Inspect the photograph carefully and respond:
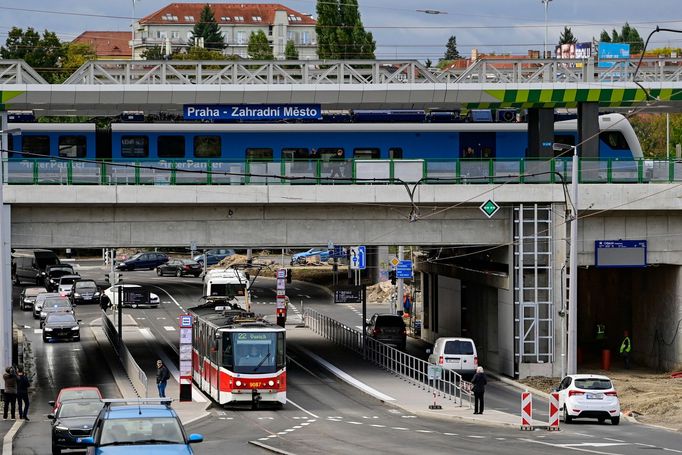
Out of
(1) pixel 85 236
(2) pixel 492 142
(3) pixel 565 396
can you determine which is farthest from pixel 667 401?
(1) pixel 85 236

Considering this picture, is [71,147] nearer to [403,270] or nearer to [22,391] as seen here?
[22,391]

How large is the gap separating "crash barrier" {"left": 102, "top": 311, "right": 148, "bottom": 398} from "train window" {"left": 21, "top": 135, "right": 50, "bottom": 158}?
839 centimetres

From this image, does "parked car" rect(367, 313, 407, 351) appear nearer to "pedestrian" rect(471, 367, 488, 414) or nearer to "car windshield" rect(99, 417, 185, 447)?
"pedestrian" rect(471, 367, 488, 414)

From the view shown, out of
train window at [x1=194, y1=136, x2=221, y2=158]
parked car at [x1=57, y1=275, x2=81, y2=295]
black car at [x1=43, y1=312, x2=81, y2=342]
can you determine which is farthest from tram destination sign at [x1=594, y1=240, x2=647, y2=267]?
parked car at [x1=57, y1=275, x2=81, y2=295]

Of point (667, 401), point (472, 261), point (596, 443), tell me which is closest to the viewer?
point (596, 443)

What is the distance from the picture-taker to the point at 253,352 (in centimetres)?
4128

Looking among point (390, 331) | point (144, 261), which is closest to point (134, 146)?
point (390, 331)

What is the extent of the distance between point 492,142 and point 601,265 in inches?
303

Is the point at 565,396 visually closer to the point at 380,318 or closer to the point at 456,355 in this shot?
the point at 456,355

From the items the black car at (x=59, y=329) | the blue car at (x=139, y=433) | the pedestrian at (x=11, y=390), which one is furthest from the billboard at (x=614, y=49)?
the blue car at (x=139, y=433)

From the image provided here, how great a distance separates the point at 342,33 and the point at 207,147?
74279mm

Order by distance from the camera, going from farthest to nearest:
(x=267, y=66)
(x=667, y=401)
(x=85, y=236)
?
(x=267, y=66) < (x=85, y=236) < (x=667, y=401)

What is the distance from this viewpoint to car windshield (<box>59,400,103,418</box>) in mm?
32344

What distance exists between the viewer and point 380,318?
61188mm
